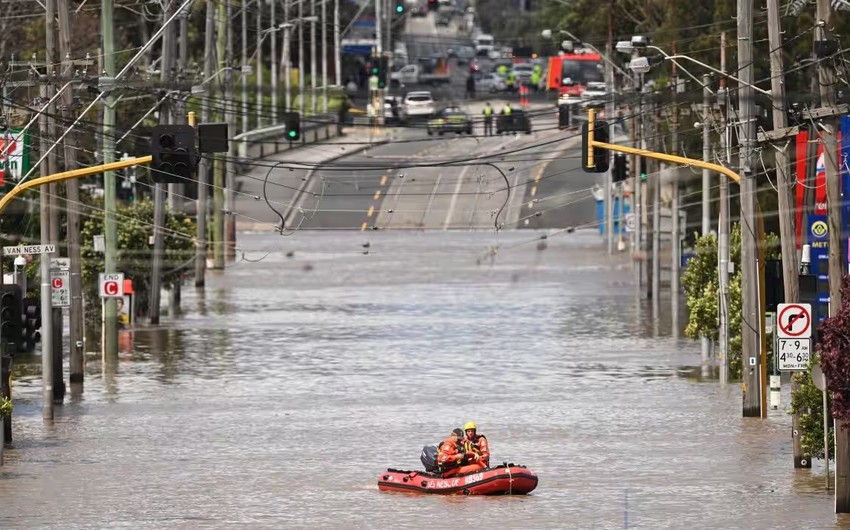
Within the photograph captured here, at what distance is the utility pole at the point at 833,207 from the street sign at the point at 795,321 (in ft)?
10.5

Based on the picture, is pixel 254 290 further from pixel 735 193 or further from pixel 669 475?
pixel 669 475

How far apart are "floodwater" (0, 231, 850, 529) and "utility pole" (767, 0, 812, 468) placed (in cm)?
99

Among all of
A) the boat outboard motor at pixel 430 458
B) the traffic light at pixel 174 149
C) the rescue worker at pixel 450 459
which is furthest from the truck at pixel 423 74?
the rescue worker at pixel 450 459

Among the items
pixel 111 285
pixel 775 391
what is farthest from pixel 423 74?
pixel 775 391

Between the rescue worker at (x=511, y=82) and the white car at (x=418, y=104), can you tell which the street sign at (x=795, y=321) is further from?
the rescue worker at (x=511, y=82)

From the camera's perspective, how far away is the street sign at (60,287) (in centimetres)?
4356

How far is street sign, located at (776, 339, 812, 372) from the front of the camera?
33.4 m

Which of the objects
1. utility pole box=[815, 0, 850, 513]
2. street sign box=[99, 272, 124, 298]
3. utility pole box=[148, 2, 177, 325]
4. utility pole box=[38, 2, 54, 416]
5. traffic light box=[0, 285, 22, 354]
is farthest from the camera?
utility pole box=[148, 2, 177, 325]

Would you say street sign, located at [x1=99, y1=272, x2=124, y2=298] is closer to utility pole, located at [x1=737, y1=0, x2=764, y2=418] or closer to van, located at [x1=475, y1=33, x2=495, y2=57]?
utility pole, located at [x1=737, y1=0, x2=764, y2=418]

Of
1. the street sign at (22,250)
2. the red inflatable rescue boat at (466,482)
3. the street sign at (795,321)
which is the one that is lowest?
the red inflatable rescue boat at (466,482)

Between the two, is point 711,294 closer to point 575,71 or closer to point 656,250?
point 656,250

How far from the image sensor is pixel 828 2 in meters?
31.5

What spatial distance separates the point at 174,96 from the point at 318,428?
19.4 m

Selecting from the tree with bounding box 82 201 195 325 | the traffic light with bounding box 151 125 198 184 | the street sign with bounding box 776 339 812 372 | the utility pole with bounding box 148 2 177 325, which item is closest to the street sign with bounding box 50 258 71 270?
the traffic light with bounding box 151 125 198 184
